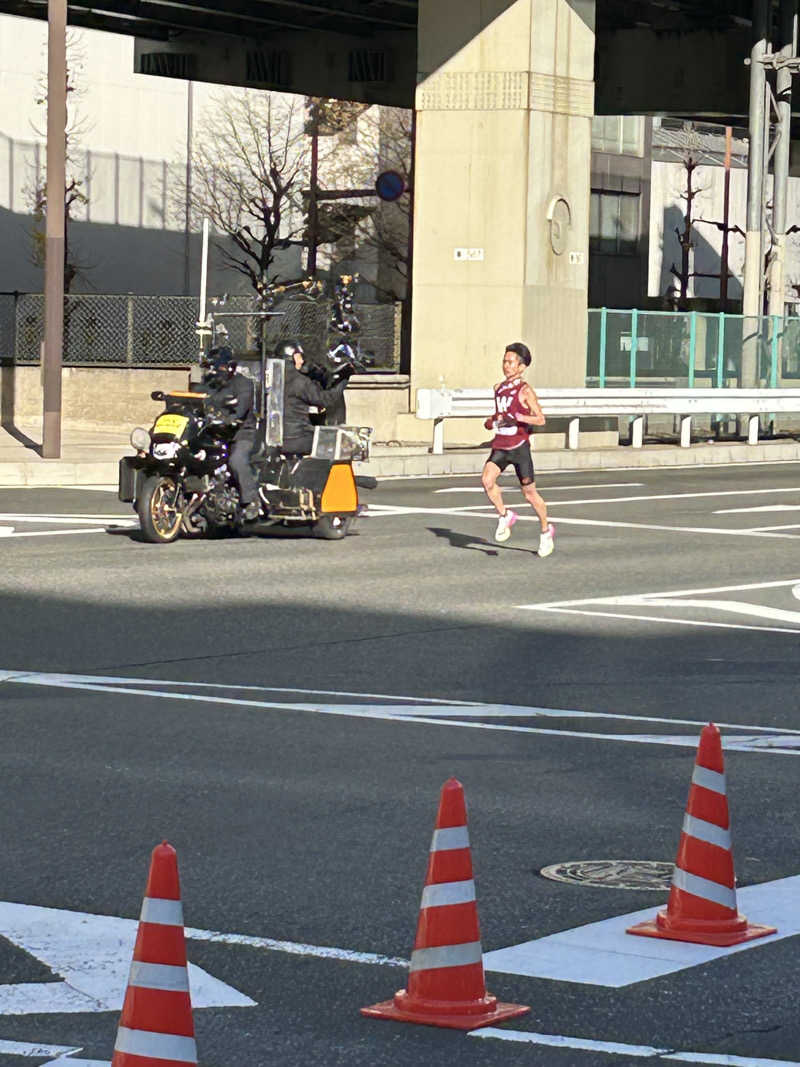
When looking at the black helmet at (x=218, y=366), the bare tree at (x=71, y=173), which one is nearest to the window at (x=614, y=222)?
the bare tree at (x=71, y=173)

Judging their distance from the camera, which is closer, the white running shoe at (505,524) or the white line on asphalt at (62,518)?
the white running shoe at (505,524)

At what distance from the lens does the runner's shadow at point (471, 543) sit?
58.7 feet

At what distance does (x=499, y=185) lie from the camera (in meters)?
31.6

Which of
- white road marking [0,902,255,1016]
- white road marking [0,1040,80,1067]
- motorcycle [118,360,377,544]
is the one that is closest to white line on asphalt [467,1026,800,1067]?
white road marking [0,902,255,1016]

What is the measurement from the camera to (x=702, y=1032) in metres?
5.17

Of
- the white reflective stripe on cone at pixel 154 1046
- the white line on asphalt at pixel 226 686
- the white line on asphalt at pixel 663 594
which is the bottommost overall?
the white line on asphalt at pixel 226 686

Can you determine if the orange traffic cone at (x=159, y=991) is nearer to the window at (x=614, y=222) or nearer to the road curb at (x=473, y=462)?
the road curb at (x=473, y=462)

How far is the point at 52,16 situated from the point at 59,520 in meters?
8.58

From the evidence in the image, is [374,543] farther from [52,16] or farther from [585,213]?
[585,213]

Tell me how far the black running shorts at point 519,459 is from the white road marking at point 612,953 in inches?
452

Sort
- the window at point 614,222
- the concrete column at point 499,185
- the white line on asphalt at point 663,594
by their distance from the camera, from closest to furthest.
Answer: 1. the white line on asphalt at point 663,594
2. the concrete column at point 499,185
3. the window at point 614,222

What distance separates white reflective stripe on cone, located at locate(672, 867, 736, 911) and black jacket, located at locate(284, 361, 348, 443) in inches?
510

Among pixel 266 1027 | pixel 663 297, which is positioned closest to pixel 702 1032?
pixel 266 1027

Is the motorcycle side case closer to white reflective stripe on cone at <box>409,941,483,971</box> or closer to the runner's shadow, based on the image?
the runner's shadow
